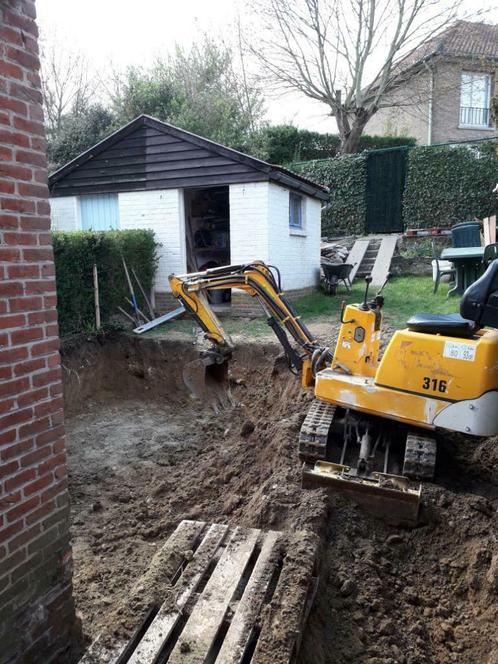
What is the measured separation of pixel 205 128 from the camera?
2030cm

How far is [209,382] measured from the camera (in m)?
7.38

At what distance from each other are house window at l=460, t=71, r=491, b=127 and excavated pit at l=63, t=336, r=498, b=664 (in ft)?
70.0

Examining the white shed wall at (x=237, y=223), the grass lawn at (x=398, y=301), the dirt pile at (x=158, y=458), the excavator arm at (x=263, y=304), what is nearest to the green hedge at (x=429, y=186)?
the grass lawn at (x=398, y=301)

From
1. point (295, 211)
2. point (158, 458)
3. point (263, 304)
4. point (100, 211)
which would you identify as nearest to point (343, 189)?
point (295, 211)

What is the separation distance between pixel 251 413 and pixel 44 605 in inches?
197

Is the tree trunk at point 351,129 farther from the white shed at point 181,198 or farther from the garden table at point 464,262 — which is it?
the garden table at point 464,262

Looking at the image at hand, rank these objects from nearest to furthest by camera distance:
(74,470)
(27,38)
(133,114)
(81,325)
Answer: (27,38)
(74,470)
(81,325)
(133,114)

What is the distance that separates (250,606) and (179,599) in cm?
40

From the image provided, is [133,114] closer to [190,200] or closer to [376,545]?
[190,200]

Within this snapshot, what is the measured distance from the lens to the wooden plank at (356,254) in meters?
14.9

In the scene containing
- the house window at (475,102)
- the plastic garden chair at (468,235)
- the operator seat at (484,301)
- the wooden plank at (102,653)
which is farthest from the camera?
the house window at (475,102)

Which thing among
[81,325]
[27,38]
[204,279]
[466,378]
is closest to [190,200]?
[81,325]

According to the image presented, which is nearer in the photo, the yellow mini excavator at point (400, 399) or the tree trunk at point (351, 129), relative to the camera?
the yellow mini excavator at point (400, 399)

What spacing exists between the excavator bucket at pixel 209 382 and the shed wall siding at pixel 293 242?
4349 millimetres
